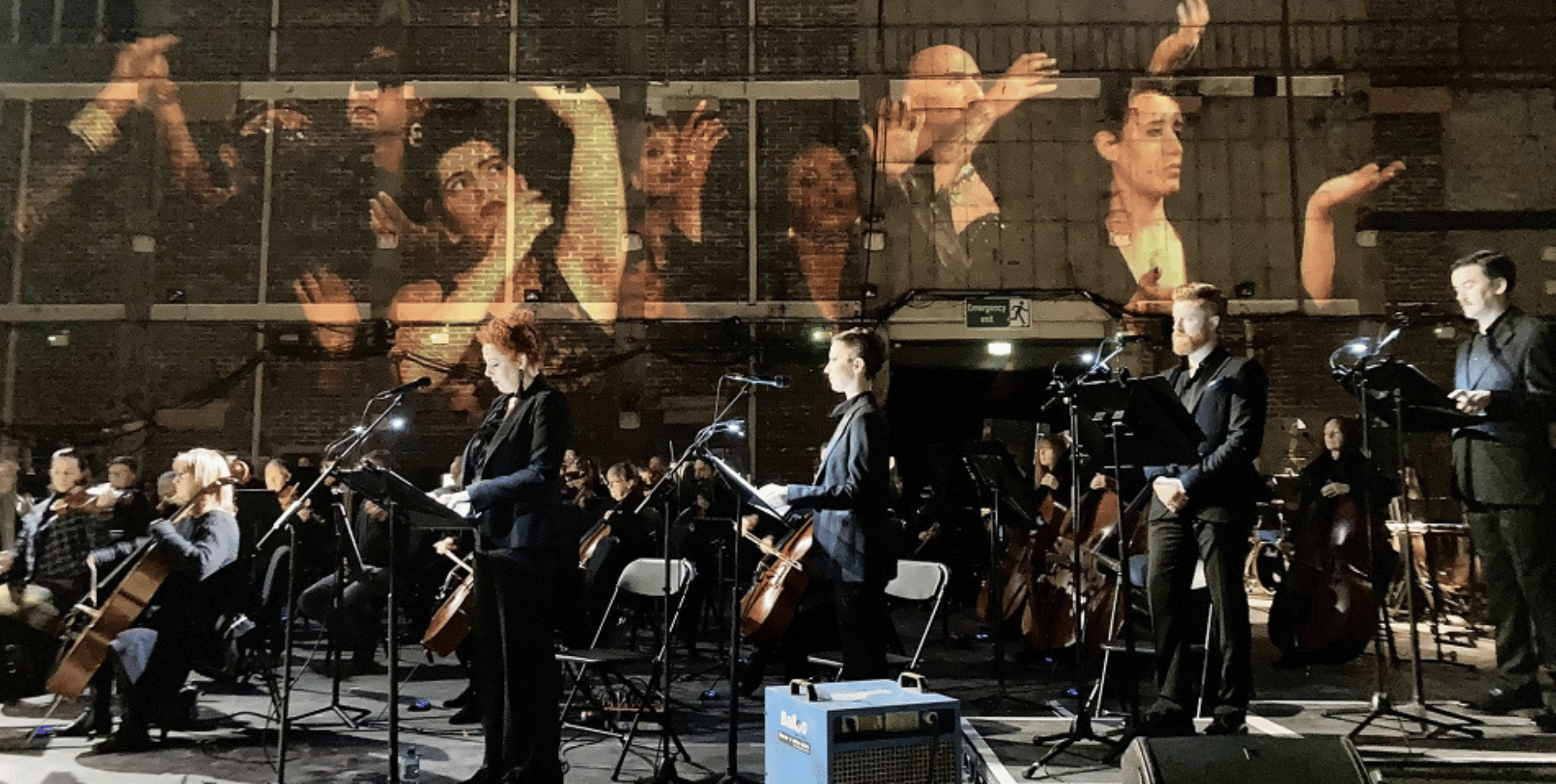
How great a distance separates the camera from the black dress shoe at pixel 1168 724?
12.2ft

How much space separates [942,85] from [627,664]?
8721mm

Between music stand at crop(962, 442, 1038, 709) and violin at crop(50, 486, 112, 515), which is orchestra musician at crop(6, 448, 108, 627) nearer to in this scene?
violin at crop(50, 486, 112, 515)

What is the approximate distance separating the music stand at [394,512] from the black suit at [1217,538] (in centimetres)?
261

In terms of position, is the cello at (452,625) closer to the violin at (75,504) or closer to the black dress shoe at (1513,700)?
the violin at (75,504)

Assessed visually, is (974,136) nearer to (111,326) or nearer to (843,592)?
(843,592)

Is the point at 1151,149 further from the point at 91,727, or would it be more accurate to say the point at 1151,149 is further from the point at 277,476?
the point at 91,727

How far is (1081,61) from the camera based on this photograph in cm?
1232

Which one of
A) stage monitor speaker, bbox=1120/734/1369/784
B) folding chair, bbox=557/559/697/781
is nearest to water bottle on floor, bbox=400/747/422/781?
folding chair, bbox=557/559/697/781

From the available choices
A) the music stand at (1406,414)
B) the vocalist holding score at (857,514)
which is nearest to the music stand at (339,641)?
the vocalist holding score at (857,514)

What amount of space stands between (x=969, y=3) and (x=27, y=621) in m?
11.1

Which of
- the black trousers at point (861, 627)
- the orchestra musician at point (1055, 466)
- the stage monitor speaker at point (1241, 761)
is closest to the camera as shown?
the stage monitor speaker at point (1241, 761)

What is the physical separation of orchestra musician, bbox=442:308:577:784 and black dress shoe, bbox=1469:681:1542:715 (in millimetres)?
4158

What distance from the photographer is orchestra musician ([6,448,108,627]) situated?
582cm

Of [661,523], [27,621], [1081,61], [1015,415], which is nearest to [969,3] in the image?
[1081,61]
